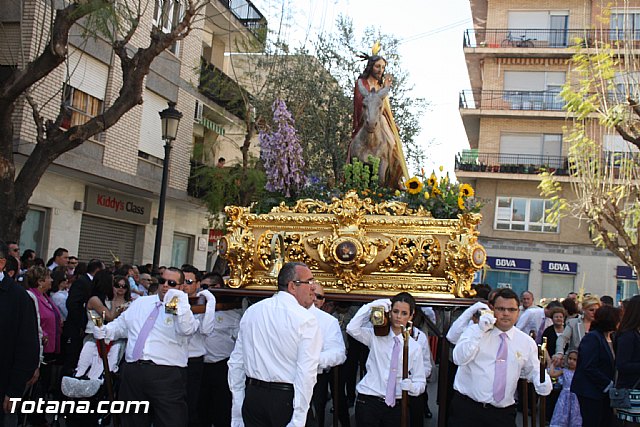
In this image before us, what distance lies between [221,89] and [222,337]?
14.4 metres

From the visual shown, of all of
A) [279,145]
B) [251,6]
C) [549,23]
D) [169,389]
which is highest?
[549,23]

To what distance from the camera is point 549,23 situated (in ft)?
100

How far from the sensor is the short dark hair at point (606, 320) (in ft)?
21.2

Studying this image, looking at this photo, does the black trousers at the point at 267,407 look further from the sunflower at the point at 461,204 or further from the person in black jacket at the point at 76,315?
the person in black jacket at the point at 76,315

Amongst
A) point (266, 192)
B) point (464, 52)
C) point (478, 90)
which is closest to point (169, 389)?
point (266, 192)

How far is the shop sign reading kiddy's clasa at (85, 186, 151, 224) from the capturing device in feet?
58.7

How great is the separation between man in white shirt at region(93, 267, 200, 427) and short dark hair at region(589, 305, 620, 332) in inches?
136

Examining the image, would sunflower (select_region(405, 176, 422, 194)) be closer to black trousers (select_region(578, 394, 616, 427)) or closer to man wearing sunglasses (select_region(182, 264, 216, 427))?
man wearing sunglasses (select_region(182, 264, 216, 427))

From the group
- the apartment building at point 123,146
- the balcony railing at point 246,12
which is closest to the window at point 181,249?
the apartment building at point 123,146

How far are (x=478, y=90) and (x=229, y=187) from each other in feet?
58.3

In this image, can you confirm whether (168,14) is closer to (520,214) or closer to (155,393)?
(155,393)

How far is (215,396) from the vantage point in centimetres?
726

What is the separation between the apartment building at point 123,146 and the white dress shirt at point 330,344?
683cm

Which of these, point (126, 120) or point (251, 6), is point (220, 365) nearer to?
point (126, 120)
